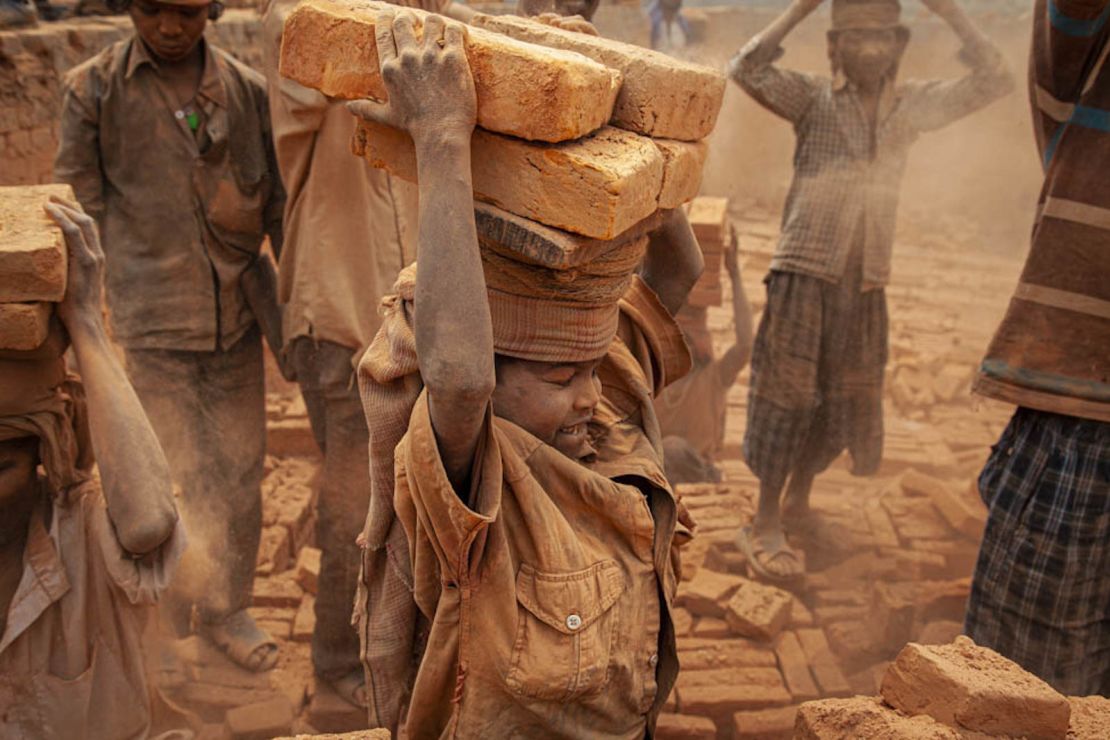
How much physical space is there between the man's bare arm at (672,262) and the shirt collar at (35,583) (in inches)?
66.5

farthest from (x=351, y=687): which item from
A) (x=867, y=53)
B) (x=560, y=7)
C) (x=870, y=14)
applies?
(x=870, y=14)

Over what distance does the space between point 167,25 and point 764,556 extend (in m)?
3.52

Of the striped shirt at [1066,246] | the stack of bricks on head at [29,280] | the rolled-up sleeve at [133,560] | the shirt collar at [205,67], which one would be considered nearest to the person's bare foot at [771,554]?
the striped shirt at [1066,246]

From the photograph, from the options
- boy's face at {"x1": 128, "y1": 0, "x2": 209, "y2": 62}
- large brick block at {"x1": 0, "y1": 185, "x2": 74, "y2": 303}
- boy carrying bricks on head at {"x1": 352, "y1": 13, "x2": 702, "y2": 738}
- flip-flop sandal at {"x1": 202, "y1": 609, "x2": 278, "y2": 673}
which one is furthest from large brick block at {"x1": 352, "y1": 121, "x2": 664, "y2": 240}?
flip-flop sandal at {"x1": 202, "y1": 609, "x2": 278, "y2": 673}

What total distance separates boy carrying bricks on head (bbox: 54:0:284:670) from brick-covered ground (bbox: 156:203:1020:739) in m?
0.29

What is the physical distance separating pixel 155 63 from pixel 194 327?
105 cm

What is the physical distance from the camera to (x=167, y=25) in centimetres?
388

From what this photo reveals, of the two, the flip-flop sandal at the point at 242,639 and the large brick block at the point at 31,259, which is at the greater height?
the large brick block at the point at 31,259

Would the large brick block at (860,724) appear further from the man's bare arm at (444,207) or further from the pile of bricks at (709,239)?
the pile of bricks at (709,239)

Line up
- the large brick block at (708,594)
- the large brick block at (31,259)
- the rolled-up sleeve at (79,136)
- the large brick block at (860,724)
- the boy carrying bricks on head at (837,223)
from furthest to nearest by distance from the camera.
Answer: the boy carrying bricks on head at (837,223) < the large brick block at (708,594) < the rolled-up sleeve at (79,136) < the large brick block at (31,259) < the large brick block at (860,724)

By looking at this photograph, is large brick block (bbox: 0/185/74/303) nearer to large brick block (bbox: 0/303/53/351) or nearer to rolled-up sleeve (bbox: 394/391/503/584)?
large brick block (bbox: 0/303/53/351)

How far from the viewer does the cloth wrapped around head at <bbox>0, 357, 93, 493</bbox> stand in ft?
8.27

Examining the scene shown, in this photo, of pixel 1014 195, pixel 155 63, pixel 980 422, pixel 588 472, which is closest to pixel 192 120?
pixel 155 63

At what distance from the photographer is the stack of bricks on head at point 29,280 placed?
7.82 feet
